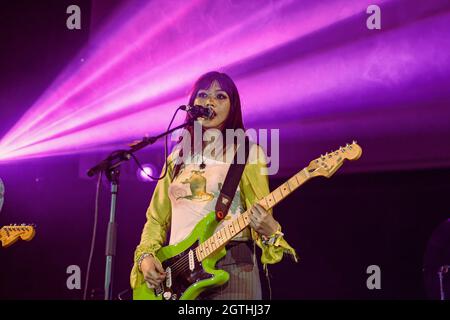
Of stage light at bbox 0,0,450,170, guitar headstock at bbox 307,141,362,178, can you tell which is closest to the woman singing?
guitar headstock at bbox 307,141,362,178

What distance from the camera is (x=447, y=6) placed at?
3574mm

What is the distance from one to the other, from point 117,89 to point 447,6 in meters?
2.44

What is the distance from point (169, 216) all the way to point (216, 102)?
76cm

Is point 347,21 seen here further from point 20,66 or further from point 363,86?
point 20,66

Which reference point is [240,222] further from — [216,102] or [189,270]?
[216,102]

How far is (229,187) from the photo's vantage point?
9.81ft

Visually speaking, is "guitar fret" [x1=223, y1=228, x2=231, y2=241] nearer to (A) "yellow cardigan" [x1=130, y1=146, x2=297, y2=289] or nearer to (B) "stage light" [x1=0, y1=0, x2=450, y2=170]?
(A) "yellow cardigan" [x1=130, y1=146, x2=297, y2=289]

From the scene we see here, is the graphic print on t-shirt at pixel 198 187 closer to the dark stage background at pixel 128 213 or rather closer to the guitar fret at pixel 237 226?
the guitar fret at pixel 237 226

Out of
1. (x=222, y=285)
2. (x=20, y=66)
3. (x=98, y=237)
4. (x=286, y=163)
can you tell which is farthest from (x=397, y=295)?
(x=20, y=66)

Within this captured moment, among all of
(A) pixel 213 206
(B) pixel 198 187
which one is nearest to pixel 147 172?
(B) pixel 198 187

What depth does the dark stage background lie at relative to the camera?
141 inches

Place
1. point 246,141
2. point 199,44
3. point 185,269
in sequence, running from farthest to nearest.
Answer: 1. point 199,44
2. point 246,141
3. point 185,269
